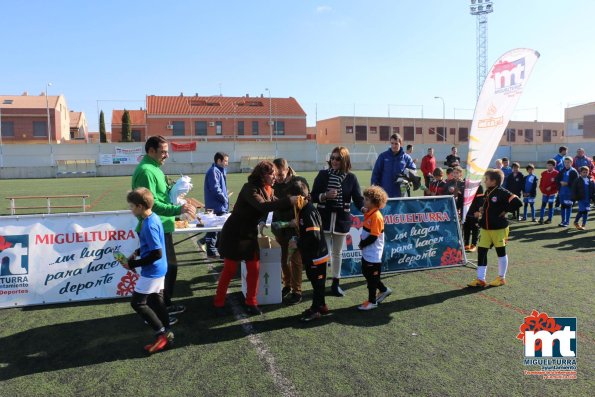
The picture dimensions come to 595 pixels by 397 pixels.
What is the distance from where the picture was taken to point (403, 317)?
5.05 metres

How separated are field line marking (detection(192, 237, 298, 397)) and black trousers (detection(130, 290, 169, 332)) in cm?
89

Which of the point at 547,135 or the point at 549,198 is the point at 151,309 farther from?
the point at 547,135

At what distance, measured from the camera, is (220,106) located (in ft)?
194

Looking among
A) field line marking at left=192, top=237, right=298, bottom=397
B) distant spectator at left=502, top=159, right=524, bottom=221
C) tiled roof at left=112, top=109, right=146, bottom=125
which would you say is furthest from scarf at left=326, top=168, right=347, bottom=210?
tiled roof at left=112, top=109, right=146, bottom=125

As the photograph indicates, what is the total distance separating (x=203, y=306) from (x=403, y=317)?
97.1 inches

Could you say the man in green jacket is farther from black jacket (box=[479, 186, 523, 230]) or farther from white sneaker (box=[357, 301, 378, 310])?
black jacket (box=[479, 186, 523, 230])

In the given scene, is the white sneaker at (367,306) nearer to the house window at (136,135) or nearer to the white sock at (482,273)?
the white sock at (482,273)

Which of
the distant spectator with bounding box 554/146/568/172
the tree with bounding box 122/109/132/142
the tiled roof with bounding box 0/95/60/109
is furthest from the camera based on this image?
the tree with bounding box 122/109/132/142

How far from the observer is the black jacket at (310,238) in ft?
16.3

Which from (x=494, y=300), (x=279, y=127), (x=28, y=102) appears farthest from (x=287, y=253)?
(x=28, y=102)

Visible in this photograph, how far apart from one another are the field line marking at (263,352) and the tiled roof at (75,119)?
247ft

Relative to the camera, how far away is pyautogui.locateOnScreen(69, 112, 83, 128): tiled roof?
233 feet

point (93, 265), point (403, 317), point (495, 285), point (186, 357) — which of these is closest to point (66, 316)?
point (93, 265)

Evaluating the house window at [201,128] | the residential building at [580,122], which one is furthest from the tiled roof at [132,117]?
the residential building at [580,122]
